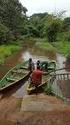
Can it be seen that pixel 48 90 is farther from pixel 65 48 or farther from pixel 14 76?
pixel 65 48

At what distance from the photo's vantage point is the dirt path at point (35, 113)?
10406 mm

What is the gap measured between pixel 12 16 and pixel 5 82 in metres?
36.9

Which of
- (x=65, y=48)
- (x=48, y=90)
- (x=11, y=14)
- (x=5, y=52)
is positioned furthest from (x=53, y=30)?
(x=48, y=90)

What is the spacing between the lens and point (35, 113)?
11180mm

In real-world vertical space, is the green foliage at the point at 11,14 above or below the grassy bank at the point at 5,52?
above

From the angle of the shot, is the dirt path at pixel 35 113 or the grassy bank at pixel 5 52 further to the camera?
the grassy bank at pixel 5 52

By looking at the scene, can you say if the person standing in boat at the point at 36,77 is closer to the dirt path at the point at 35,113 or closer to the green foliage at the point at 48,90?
the green foliage at the point at 48,90

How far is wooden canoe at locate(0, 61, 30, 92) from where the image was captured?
15.1 m

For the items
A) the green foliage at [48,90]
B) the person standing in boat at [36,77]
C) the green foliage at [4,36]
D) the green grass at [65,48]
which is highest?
the person standing in boat at [36,77]

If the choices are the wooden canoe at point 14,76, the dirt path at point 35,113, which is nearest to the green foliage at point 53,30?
the wooden canoe at point 14,76

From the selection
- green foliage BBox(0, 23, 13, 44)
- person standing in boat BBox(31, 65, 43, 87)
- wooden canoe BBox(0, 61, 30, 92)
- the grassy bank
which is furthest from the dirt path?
green foliage BBox(0, 23, 13, 44)

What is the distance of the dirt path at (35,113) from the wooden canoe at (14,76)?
1881mm

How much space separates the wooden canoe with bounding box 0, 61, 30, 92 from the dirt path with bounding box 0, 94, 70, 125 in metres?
1.88

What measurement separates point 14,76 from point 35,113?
6.40 metres
